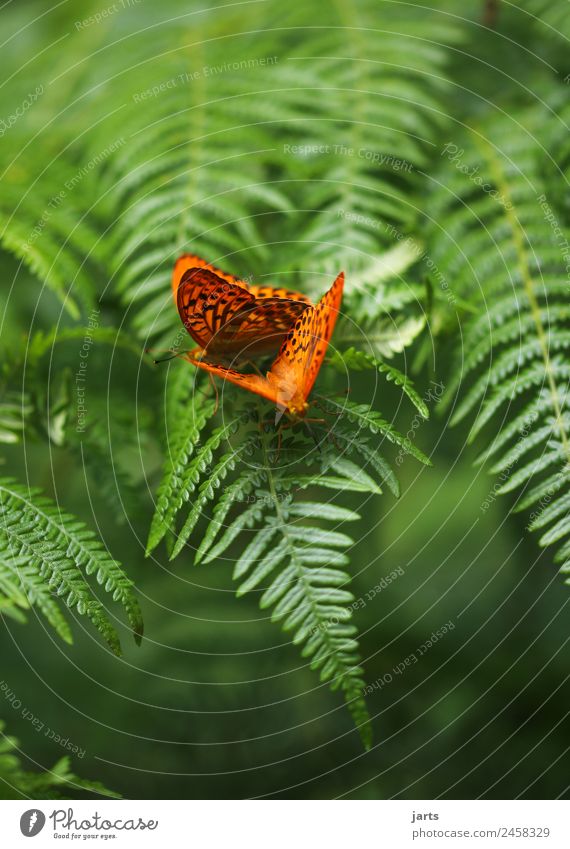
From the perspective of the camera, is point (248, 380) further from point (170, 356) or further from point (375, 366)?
point (170, 356)

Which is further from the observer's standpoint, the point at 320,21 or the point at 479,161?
the point at 320,21

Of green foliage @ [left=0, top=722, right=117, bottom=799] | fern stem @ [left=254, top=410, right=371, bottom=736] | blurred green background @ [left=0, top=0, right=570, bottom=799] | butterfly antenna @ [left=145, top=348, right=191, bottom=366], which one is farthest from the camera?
blurred green background @ [left=0, top=0, right=570, bottom=799]

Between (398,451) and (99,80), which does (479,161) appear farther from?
(99,80)

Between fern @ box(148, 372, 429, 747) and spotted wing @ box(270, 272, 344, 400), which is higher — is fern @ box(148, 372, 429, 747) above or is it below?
below

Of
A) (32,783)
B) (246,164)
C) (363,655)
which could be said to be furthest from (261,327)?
(363,655)

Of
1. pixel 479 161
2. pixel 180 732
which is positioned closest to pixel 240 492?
pixel 479 161

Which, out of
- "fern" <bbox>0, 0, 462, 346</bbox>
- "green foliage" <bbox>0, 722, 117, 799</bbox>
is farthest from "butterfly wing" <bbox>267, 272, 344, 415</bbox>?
"green foliage" <bbox>0, 722, 117, 799</bbox>

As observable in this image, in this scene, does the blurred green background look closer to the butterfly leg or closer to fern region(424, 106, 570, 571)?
fern region(424, 106, 570, 571)
